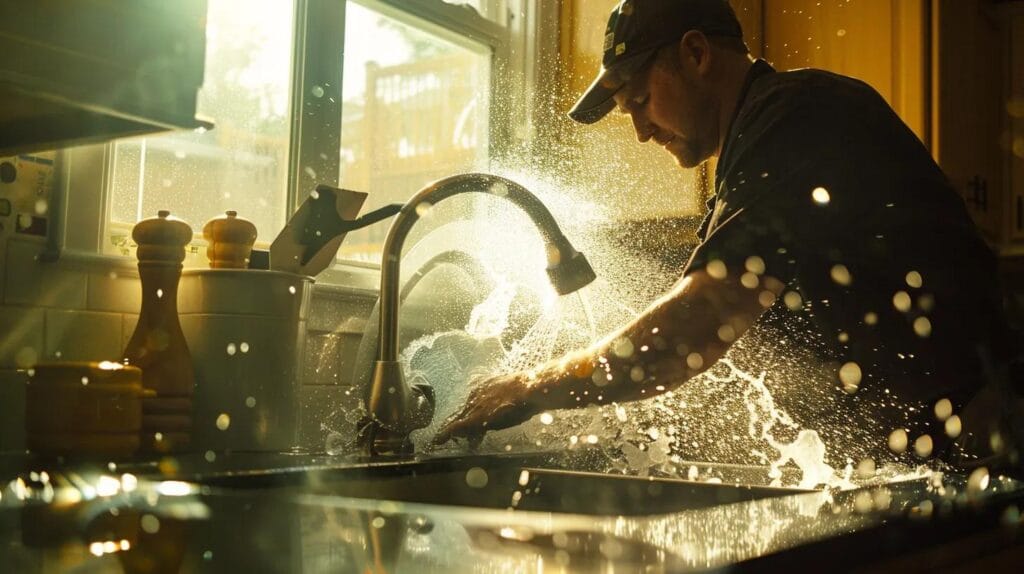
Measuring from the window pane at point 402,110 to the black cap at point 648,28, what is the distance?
22.5 inches

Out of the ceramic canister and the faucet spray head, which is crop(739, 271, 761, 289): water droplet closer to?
the faucet spray head

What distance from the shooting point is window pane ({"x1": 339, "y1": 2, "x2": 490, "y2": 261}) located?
200 centimetres

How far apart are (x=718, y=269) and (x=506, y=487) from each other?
0.38m

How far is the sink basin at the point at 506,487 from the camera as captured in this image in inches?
41.2

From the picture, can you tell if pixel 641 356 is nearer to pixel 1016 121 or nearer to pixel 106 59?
pixel 106 59

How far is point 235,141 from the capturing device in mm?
1762

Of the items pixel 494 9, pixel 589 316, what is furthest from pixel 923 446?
pixel 494 9

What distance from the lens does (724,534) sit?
54 centimetres

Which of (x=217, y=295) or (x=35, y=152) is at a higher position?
(x=35, y=152)

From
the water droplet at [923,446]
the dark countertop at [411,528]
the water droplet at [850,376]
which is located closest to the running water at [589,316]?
the water droplet at [850,376]

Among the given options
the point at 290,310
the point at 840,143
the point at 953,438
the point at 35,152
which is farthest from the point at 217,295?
the point at 953,438

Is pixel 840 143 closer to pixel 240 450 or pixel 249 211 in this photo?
pixel 240 450

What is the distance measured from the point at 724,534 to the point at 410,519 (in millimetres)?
199

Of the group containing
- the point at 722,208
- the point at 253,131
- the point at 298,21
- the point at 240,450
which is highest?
the point at 298,21
